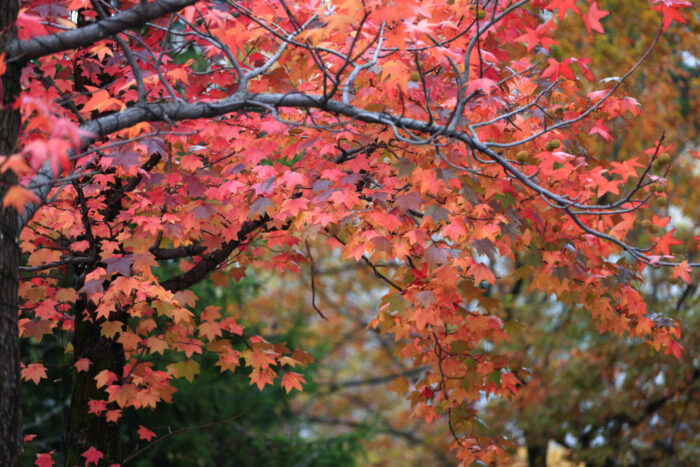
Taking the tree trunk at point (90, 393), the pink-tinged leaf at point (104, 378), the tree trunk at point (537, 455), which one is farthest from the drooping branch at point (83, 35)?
the tree trunk at point (537, 455)

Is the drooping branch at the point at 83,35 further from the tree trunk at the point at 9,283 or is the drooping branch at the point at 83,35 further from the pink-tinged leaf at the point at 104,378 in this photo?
the pink-tinged leaf at the point at 104,378

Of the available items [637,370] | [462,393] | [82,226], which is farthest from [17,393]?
[637,370]

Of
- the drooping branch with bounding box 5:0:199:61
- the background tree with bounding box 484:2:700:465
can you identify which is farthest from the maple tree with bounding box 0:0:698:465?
the background tree with bounding box 484:2:700:465

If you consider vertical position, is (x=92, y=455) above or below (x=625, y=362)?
below

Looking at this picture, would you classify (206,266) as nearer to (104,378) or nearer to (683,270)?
(104,378)

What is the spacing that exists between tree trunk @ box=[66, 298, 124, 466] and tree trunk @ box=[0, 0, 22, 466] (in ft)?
6.33

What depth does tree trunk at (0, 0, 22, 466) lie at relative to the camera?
346 centimetres

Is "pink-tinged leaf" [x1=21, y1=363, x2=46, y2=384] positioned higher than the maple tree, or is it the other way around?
the maple tree

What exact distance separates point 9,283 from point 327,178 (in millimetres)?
2324

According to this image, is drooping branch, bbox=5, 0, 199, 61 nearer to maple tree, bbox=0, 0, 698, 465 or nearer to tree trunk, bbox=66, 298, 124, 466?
maple tree, bbox=0, 0, 698, 465

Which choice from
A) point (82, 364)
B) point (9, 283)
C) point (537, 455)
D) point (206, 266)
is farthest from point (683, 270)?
point (537, 455)

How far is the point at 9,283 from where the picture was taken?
3508 millimetres

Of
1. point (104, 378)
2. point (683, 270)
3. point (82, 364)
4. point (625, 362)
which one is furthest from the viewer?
point (625, 362)

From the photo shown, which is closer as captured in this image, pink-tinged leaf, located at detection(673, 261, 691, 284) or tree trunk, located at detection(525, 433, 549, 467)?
pink-tinged leaf, located at detection(673, 261, 691, 284)
